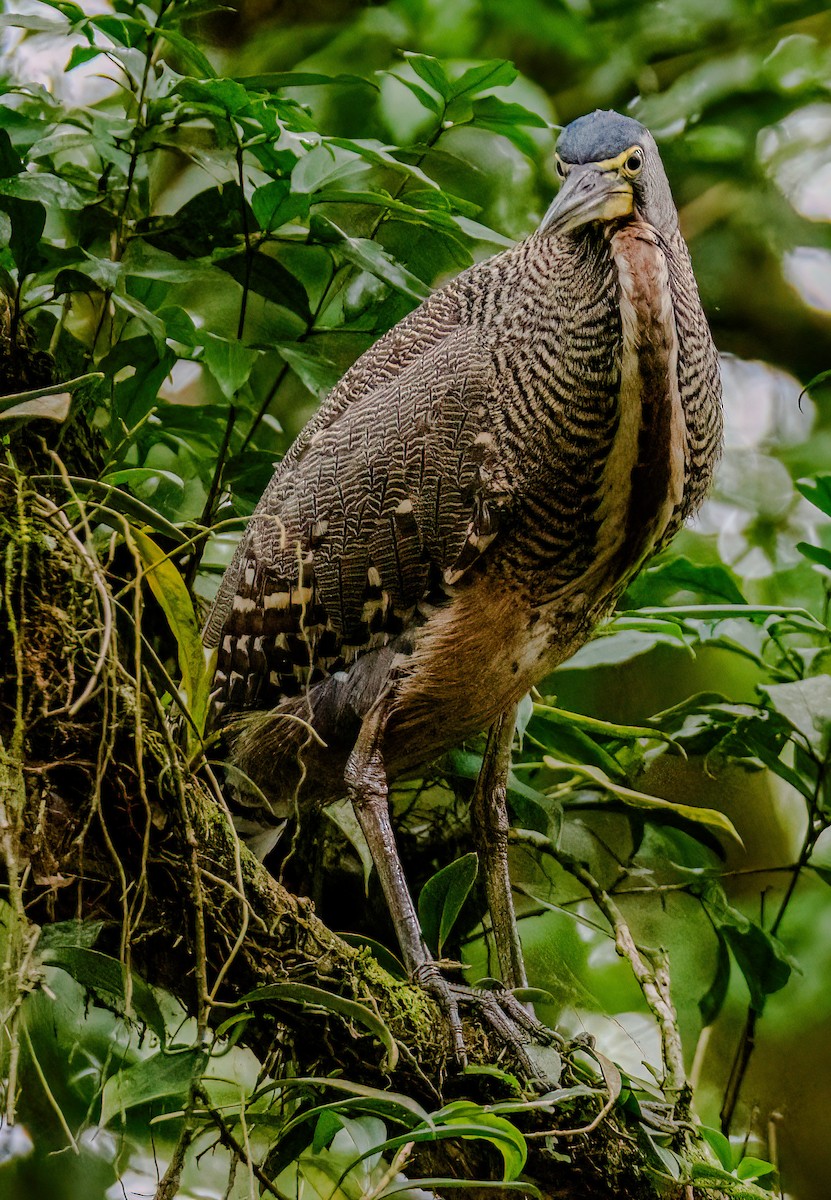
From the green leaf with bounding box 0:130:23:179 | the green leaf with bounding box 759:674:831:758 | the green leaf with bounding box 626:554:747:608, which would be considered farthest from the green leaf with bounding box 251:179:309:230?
the green leaf with bounding box 759:674:831:758

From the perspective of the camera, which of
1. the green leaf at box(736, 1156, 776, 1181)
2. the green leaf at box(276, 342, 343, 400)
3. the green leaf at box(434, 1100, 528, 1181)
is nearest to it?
the green leaf at box(434, 1100, 528, 1181)

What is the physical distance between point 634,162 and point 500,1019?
988 millimetres

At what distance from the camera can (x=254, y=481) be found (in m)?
1.69

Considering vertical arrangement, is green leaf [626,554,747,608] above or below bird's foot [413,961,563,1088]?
above

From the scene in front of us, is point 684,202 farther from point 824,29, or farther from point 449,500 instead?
point 449,500

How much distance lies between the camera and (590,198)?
1.22 metres

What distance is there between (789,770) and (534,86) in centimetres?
169

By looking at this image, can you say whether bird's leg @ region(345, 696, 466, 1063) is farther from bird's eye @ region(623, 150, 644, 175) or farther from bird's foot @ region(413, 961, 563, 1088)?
bird's eye @ region(623, 150, 644, 175)

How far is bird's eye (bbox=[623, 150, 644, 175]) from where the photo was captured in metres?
1.23

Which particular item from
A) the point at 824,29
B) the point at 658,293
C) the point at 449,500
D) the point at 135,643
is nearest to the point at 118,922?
the point at 135,643

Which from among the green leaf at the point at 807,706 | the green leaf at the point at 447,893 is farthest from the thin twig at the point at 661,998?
the green leaf at the point at 807,706

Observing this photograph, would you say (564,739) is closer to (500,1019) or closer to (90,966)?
(500,1019)

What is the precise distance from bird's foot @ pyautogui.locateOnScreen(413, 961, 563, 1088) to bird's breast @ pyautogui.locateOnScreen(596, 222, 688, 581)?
545 mm

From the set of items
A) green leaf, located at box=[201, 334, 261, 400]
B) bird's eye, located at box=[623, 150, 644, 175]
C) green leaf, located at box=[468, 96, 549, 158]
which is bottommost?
green leaf, located at box=[201, 334, 261, 400]
